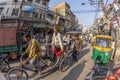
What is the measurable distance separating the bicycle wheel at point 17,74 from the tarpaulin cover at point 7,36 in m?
5.09

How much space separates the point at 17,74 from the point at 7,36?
18.2ft

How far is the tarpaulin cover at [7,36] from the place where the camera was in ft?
42.9

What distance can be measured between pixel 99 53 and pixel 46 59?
419 cm

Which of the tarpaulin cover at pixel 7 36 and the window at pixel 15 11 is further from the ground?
the window at pixel 15 11

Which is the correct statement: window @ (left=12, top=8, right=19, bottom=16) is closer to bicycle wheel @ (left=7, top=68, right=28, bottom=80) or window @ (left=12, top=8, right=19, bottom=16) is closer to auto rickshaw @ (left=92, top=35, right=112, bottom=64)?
auto rickshaw @ (left=92, top=35, right=112, bottom=64)

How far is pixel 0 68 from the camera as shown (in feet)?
32.1

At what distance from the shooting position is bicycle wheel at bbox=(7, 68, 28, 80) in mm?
8109

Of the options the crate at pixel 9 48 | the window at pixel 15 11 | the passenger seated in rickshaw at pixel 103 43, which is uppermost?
the window at pixel 15 11

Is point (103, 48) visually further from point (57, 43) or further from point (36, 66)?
point (36, 66)

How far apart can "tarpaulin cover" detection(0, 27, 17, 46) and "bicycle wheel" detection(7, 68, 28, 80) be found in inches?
201

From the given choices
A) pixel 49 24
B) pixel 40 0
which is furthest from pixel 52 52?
pixel 40 0

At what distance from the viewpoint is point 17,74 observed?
8133mm

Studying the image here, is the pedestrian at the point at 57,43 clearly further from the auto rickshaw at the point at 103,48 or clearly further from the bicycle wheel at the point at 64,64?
the auto rickshaw at the point at 103,48

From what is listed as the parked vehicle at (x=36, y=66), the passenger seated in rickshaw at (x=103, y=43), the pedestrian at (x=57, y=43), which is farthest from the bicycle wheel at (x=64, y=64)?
the passenger seated in rickshaw at (x=103, y=43)
